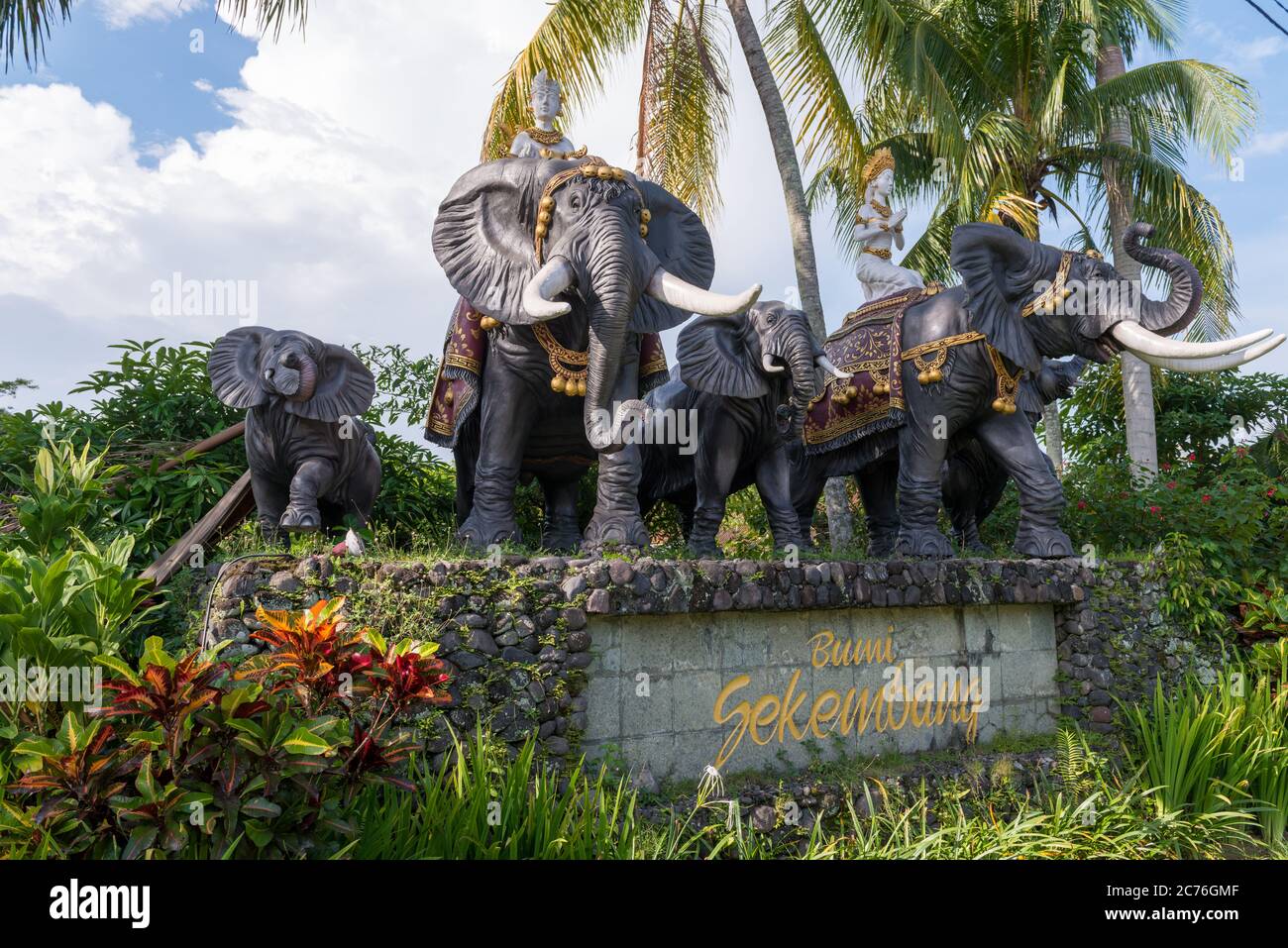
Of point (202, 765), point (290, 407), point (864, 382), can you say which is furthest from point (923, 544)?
point (202, 765)

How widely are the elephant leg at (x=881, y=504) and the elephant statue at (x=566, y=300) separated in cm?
307

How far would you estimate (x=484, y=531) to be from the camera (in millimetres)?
6793

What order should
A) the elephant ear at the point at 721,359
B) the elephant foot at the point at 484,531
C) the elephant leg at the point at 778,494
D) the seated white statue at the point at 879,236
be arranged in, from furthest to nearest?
the seated white statue at the point at 879,236, the elephant leg at the point at 778,494, the elephant ear at the point at 721,359, the elephant foot at the point at 484,531

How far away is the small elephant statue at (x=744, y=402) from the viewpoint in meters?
7.20

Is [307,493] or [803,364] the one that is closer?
[307,493]

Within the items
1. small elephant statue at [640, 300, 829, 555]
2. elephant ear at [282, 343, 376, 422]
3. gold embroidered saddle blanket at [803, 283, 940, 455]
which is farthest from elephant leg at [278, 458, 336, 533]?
gold embroidered saddle blanket at [803, 283, 940, 455]

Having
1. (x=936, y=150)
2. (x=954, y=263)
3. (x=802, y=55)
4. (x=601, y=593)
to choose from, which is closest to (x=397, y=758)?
(x=601, y=593)

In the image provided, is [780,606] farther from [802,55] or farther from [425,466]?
[802,55]

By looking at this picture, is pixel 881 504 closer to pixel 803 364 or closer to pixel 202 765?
pixel 803 364

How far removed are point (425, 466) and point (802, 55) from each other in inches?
237

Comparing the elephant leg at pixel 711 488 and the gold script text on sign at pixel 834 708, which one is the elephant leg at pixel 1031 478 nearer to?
the gold script text on sign at pixel 834 708

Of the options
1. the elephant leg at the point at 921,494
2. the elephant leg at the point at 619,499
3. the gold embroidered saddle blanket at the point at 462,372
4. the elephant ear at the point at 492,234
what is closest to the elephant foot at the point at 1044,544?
the elephant leg at the point at 921,494

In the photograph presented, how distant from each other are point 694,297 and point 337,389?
2511 millimetres

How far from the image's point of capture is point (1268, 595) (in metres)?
8.94
